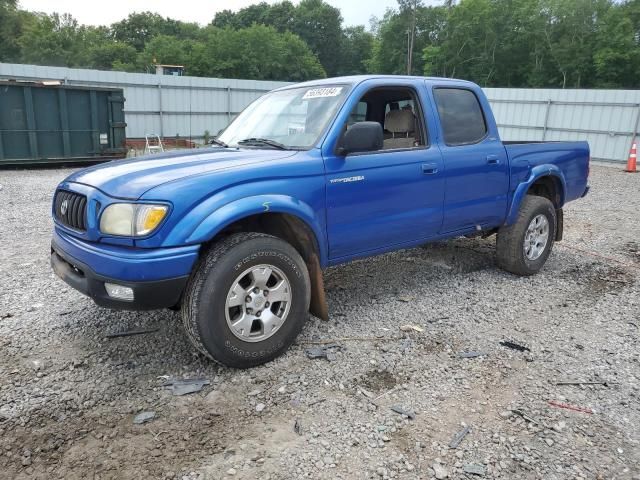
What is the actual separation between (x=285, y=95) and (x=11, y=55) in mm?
65106

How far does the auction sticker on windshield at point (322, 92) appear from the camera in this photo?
4148 millimetres

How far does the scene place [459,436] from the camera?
9.36ft

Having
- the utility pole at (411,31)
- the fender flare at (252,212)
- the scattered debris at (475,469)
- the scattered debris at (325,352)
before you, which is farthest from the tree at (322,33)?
the scattered debris at (475,469)

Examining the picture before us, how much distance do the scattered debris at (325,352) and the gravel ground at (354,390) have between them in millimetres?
39

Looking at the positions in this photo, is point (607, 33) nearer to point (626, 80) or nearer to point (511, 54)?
point (626, 80)

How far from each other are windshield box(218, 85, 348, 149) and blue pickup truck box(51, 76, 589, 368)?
13 mm

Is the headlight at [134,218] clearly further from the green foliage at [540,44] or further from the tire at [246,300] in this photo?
the green foliage at [540,44]

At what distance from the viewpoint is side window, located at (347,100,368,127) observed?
4.14 m

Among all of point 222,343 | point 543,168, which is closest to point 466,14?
point 543,168

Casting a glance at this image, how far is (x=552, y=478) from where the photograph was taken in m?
2.54

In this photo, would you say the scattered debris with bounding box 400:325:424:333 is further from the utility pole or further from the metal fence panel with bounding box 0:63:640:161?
the utility pole

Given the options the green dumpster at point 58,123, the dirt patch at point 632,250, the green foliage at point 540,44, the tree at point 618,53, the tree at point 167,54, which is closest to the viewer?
the dirt patch at point 632,250

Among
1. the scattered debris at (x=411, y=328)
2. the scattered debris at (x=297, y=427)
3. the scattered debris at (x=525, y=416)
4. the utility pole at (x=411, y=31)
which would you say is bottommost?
the scattered debris at (x=297, y=427)

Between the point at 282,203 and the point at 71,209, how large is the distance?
1.43m
